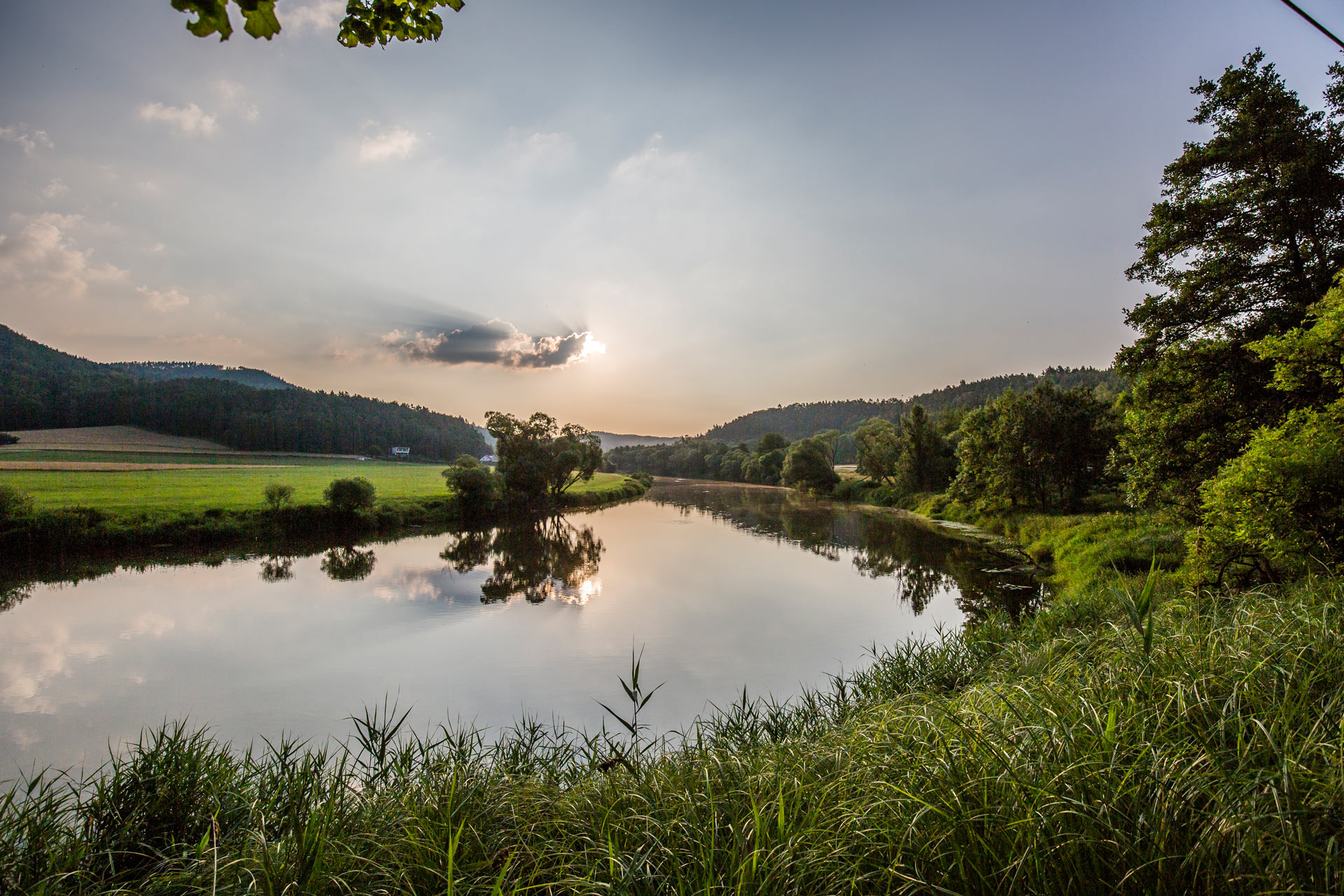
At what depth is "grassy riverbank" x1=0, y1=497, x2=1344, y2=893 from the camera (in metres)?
2.15

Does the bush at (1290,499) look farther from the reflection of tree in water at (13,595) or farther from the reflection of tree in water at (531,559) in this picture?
the reflection of tree in water at (13,595)

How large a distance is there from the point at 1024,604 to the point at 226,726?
1597 cm

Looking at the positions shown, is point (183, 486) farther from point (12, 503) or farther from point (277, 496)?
point (12, 503)

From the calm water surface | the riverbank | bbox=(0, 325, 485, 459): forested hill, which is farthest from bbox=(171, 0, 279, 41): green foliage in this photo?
bbox=(0, 325, 485, 459): forested hill

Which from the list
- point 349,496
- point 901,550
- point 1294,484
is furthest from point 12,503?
point 901,550

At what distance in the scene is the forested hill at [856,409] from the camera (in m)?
101

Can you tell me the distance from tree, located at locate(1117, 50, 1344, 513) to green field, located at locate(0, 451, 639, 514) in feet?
109

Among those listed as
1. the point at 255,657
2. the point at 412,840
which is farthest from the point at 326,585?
the point at 412,840

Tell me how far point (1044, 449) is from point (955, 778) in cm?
2677

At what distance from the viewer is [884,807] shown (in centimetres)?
288

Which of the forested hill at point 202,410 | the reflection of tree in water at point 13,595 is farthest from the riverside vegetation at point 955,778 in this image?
the forested hill at point 202,410

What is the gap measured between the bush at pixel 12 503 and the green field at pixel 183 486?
895mm

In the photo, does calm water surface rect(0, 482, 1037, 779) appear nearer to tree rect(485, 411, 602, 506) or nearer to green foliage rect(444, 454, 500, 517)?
green foliage rect(444, 454, 500, 517)

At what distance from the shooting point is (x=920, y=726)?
414 centimetres
